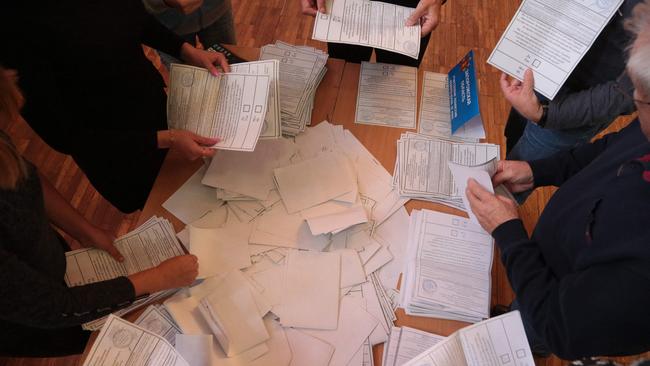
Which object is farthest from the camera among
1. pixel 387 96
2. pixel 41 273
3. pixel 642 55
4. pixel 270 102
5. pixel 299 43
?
pixel 299 43

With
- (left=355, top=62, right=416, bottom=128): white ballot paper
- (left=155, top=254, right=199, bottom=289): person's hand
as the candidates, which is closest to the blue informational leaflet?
(left=355, top=62, right=416, bottom=128): white ballot paper

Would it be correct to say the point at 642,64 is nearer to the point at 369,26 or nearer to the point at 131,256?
the point at 369,26

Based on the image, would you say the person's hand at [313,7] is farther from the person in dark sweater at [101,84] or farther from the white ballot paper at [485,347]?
the white ballot paper at [485,347]

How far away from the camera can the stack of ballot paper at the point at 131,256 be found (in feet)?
3.24

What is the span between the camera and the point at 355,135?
126 cm

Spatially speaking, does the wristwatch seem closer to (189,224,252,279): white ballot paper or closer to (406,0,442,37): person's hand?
(406,0,442,37): person's hand

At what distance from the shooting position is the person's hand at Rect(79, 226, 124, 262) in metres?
1.00

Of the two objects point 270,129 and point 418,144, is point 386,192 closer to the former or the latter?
point 418,144

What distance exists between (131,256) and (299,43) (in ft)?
6.45

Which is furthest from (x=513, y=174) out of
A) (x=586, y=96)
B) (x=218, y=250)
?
(x=218, y=250)

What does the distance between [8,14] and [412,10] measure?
1.03m

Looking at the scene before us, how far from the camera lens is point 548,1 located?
1049mm

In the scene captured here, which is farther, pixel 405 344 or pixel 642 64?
pixel 405 344

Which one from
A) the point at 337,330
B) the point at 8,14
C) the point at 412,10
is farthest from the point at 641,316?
the point at 8,14
